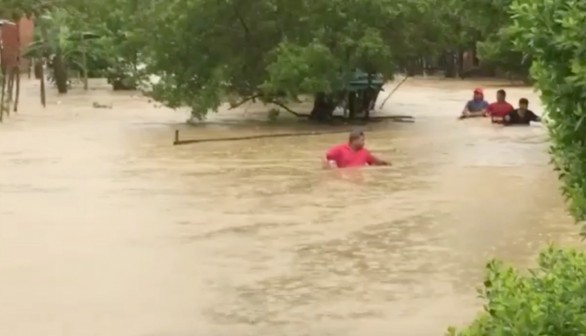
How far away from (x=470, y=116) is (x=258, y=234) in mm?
17312

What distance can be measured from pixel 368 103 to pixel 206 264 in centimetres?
1901

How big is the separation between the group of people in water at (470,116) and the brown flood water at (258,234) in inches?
13.2

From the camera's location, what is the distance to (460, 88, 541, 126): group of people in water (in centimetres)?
2581

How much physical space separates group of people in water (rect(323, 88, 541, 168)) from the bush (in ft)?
40.4

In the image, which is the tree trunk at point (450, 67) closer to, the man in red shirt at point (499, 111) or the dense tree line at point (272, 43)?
the dense tree line at point (272, 43)

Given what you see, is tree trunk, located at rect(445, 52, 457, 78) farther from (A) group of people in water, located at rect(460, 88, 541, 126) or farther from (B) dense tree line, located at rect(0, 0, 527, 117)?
(B) dense tree line, located at rect(0, 0, 527, 117)

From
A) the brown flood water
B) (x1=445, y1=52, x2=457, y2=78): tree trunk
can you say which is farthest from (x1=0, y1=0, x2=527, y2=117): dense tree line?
(x1=445, y1=52, x2=457, y2=78): tree trunk

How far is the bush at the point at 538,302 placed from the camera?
13.3 ft

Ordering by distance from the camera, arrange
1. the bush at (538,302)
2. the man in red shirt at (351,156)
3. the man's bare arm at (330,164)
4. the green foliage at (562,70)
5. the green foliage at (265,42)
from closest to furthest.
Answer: the green foliage at (562,70), the bush at (538,302), the man in red shirt at (351,156), the man's bare arm at (330,164), the green foliage at (265,42)

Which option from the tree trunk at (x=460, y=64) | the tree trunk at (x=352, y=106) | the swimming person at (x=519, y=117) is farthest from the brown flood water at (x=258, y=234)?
the tree trunk at (x=460, y=64)

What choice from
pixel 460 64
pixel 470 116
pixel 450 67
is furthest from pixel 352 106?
pixel 460 64

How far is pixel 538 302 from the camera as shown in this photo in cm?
420

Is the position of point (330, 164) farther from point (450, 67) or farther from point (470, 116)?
point (450, 67)

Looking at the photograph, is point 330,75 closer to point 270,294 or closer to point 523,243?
point 523,243
